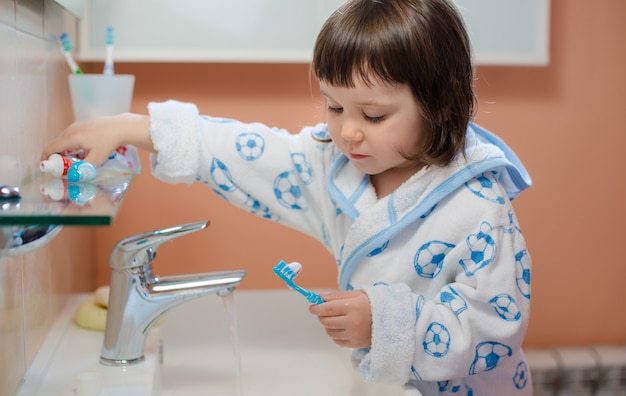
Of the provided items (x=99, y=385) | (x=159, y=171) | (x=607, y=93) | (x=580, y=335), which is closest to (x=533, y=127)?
(x=607, y=93)

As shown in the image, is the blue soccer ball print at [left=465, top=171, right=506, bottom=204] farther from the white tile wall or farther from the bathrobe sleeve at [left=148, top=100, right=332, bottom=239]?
the white tile wall

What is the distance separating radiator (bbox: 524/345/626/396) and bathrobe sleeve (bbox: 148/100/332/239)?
0.81m

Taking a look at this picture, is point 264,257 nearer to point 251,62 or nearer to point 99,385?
point 251,62

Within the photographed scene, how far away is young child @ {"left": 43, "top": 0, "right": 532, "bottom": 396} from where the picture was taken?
950 millimetres

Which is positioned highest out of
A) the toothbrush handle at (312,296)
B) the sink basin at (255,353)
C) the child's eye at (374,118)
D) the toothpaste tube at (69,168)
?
the child's eye at (374,118)

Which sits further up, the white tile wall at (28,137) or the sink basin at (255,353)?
the white tile wall at (28,137)

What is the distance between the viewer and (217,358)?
122cm

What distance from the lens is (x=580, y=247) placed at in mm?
1783

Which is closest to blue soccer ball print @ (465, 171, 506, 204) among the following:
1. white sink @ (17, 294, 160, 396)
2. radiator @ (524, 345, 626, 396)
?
white sink @ (17, 294, 160, 396)

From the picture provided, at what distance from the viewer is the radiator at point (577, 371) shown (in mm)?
1755

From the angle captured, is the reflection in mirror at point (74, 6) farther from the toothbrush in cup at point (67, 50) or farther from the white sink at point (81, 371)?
the white sink at point (81, 371)

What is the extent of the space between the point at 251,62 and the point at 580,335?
3.22ft

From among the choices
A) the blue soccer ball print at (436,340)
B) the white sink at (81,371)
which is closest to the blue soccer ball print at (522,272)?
the blue soccer ball print at (436,340)

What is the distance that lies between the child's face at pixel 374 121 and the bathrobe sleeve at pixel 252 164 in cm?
16
